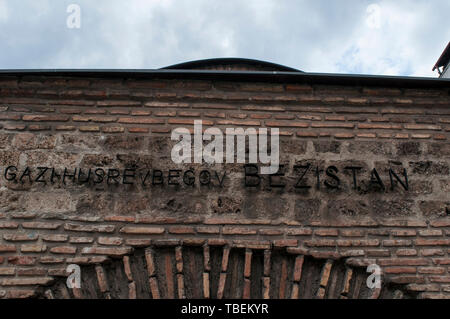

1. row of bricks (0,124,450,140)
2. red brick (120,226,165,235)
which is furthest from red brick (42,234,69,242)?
row of bricks (0,124,450,140)

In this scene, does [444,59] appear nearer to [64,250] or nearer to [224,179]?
[224,179]

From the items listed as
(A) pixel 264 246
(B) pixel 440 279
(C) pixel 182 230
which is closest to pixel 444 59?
(B) pixel 440 279

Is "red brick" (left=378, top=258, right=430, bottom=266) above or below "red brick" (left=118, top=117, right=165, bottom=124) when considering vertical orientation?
below

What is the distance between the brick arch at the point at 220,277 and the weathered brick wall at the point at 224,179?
8 centimetres

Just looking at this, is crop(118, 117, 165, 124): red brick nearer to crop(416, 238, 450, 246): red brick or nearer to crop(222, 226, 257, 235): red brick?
crop(222, 226, 257, 235): red brick

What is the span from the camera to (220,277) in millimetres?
2600

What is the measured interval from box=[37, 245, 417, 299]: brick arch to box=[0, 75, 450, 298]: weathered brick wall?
79 mm

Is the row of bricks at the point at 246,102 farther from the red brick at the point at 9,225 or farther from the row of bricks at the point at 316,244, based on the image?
the row of bricks at the point at 316,244

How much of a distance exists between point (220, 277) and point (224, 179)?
0.82 meters

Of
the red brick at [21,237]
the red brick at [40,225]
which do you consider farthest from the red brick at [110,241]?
the red brick at [21,237]

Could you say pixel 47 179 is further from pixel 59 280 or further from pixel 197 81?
pixel 197 81

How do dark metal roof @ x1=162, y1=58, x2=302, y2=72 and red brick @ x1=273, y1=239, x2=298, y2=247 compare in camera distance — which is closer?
red brick @ x1=273, y1=239, x2=298, y2=247

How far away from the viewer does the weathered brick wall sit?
2717 mm

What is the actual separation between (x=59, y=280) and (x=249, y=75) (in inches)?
93.4
